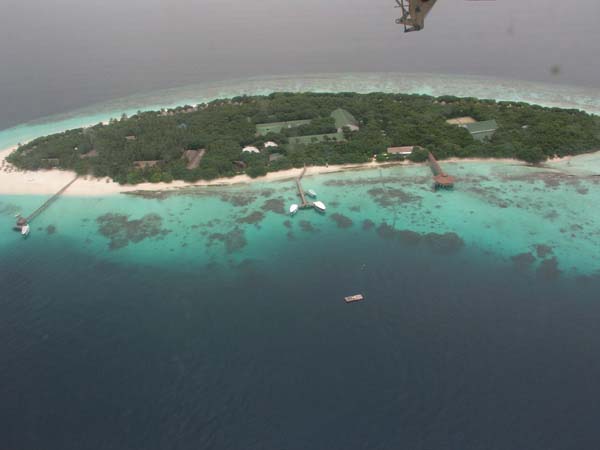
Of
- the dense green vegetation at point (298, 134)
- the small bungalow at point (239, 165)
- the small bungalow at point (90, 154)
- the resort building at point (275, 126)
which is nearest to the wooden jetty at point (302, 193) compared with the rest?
the dense green vegetation at point (298, 134)

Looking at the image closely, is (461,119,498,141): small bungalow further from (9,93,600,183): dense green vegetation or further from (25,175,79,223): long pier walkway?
(25,175,79,223): long pier walkway

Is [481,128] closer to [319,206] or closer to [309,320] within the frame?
[319,206]

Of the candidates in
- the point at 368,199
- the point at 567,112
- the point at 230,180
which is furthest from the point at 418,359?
the point at 567,112

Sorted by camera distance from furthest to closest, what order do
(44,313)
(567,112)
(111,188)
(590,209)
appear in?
(567,112)
(111,188)
(590,209)
(44,313)

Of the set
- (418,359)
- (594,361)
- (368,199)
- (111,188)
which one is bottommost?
(594,361)

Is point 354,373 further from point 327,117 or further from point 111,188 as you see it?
point 327,117

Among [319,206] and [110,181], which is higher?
[110,181]

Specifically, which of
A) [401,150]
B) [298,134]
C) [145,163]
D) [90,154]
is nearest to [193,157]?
[145,163]
